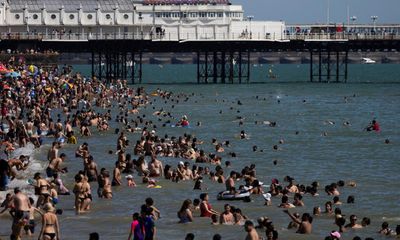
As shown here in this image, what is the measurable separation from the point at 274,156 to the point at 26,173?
1597 cm

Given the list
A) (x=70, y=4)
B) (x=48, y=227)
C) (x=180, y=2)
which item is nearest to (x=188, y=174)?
(x=48, y=227)

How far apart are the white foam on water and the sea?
0.22 ft

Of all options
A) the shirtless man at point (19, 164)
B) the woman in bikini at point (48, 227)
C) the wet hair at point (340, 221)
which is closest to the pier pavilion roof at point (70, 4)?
the shirtless man at point (19, 164)

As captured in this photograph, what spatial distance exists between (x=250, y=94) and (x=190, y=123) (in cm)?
3350

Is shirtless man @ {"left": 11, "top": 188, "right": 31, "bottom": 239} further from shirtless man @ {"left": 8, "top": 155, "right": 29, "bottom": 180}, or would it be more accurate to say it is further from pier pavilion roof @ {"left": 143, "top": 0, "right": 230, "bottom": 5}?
pier pavilion roof @ {"left": 143, "top": 0, "right": 230, "bottom": 5}

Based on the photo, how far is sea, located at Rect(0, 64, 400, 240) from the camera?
31812 mm

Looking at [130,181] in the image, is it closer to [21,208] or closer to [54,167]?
[54,167]

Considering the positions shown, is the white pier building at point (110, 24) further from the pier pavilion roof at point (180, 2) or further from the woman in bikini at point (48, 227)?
the woman in bikini at point (48, 227)

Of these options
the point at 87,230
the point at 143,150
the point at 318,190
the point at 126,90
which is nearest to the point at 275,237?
the point at 87,230

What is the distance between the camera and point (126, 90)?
3671 inches

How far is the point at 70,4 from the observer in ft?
408

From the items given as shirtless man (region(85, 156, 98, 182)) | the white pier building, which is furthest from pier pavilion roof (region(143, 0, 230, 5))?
shirtless man (region(85, 156, 98, 182))

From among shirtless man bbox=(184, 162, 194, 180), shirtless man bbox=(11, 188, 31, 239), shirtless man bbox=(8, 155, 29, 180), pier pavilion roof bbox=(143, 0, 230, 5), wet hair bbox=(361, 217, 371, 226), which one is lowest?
pier pavilion roof bbox=(143, 0, 230, 5)

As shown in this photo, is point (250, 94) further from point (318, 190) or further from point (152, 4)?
point (318, 190)
